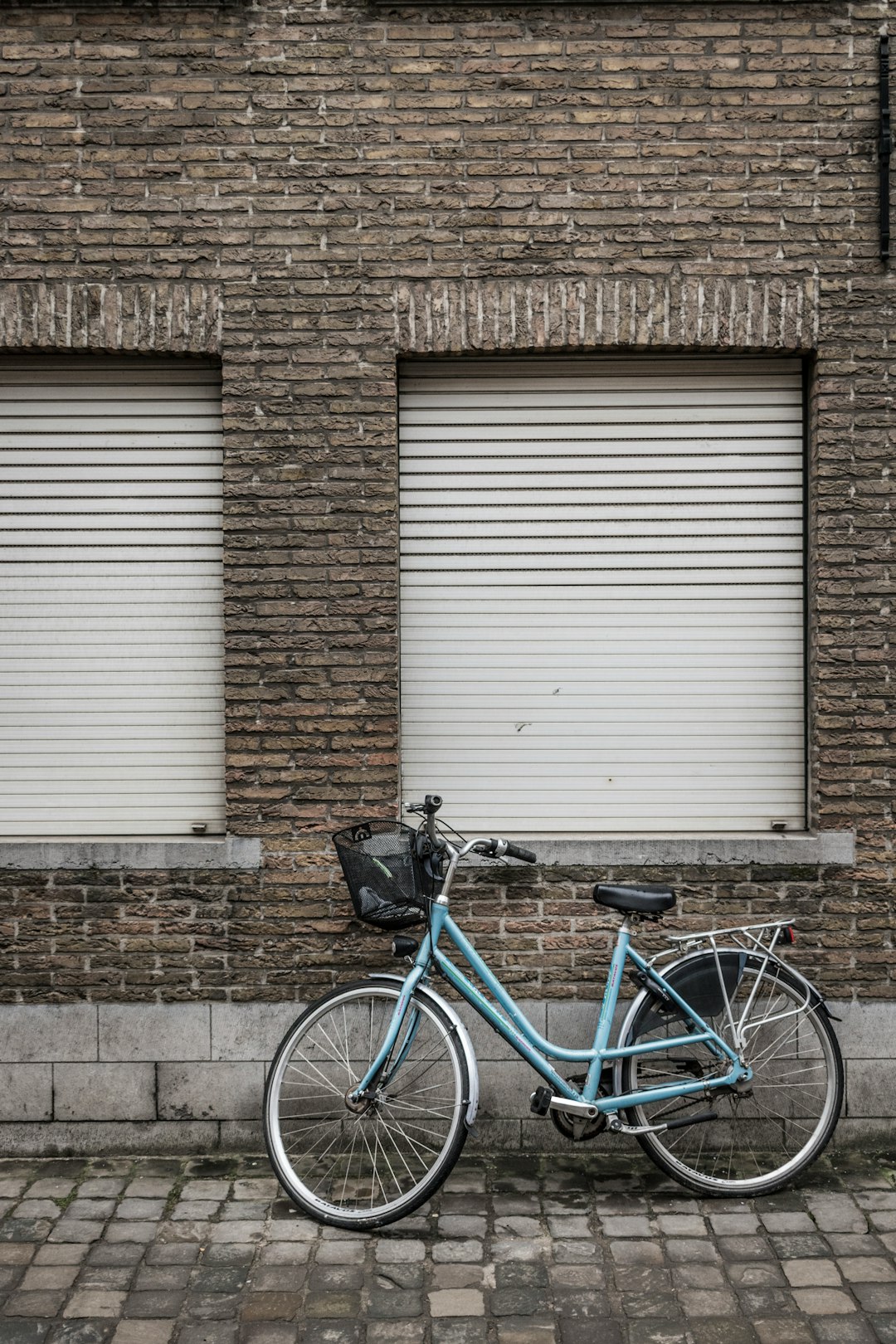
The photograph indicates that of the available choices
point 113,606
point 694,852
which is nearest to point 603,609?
point 694,852

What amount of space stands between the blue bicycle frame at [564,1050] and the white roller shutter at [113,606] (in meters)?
1.38

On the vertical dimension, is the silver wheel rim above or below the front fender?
below

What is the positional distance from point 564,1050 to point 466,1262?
835 mm

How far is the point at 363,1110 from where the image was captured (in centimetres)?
422

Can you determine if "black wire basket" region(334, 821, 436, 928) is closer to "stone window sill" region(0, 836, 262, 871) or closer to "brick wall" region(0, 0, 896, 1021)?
"brick wall" region(0, 0, 896, 1021)

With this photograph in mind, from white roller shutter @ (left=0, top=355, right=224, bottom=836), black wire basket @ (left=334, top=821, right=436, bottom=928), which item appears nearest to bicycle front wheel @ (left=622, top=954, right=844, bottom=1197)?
black wire basket @ (left=334, top=821, right=436, bottom=928)

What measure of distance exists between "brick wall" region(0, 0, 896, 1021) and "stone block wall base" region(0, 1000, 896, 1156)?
0.40 ft

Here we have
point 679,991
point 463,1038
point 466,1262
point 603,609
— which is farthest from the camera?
point 603,609

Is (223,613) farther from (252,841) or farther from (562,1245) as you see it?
(562,1245)

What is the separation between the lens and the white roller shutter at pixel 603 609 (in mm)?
5223

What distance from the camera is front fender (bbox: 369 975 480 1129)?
164 inches

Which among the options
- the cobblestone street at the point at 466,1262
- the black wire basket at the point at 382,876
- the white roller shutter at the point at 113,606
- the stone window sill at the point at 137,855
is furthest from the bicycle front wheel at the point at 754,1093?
the white roller shutter at the point at 113,606

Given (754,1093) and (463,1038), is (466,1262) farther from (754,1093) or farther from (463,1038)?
(754,1093)

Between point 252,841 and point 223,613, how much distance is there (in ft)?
3.39
